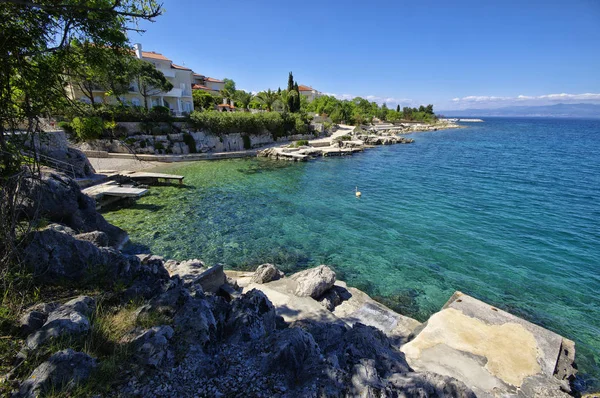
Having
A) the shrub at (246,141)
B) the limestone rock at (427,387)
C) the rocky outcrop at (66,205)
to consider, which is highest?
the shrub at (246,141)

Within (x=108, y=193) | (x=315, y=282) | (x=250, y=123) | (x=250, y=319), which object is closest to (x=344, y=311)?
(x=315, y=282)

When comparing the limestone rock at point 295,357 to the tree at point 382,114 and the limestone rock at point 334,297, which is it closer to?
the limestone rock at point 334,297

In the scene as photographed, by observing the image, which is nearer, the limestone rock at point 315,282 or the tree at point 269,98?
the limestone rock at point 315,282

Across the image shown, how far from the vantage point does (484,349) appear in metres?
6.42

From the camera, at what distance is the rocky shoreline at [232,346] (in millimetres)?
3689

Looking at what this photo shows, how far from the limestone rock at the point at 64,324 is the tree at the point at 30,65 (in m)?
1.27

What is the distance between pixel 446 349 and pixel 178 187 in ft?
74.9

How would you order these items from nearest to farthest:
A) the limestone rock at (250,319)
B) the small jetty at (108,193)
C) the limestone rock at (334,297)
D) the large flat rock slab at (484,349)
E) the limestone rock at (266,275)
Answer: the limestone rock at (250,319) < the large flat rock slab at (484,349) < the limestone rock at (334,297) < the limestone rock at (266,275) < the small jetty at (108,193)

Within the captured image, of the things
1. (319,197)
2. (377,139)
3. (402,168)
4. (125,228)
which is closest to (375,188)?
(319,197)

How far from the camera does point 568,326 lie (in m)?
9.07

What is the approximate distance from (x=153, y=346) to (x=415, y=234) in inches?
571

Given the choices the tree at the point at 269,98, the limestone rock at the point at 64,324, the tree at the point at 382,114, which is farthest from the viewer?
the tree at the point at 382,114

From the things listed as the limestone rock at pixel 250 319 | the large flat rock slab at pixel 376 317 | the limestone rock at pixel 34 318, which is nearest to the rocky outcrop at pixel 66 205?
the limestone rock at pixel 34 318

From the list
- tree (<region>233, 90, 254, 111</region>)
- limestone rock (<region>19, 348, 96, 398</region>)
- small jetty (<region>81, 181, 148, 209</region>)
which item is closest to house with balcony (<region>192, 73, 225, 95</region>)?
tree (<region>233, 90, 254, 111</region>)
